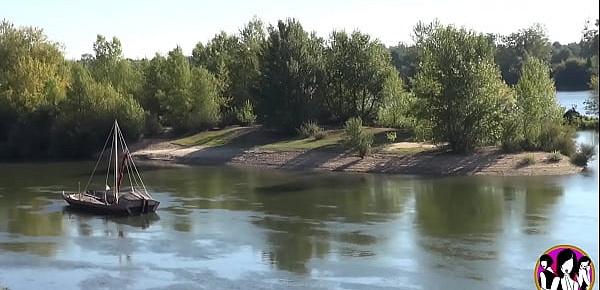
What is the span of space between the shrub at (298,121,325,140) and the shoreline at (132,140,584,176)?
12.1 feet

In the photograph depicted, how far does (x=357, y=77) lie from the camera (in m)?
62.6

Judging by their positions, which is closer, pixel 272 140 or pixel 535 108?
pixel 535 108

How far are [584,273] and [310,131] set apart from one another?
5222cm

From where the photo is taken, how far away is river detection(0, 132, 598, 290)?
23.6m

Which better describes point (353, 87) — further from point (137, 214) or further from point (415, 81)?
point (137, 214)

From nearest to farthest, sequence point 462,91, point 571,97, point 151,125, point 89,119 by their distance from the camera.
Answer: point 462,91
point 89,119
point 151,125
point 571,97

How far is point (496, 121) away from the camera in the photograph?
49406 mm

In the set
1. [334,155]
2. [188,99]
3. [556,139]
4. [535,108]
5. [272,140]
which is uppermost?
[188,99]

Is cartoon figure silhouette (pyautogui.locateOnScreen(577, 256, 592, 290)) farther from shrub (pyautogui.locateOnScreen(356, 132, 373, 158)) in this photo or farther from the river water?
shrub (pyautogui.locateOnScreen(356, 132, 373, 158))

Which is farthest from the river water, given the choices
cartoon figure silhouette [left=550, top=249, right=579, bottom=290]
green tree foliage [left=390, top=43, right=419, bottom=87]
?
green tree foliage [left=390, top=43, right=419, bottom=87]

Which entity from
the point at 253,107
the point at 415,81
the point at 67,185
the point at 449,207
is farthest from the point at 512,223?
the point at 253,107

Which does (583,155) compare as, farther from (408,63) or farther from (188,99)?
(408,63)

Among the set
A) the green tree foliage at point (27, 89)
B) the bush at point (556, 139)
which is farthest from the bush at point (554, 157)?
the green tree foliage at point (27, 89)

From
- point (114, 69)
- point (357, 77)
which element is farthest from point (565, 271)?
point (114, 69)
